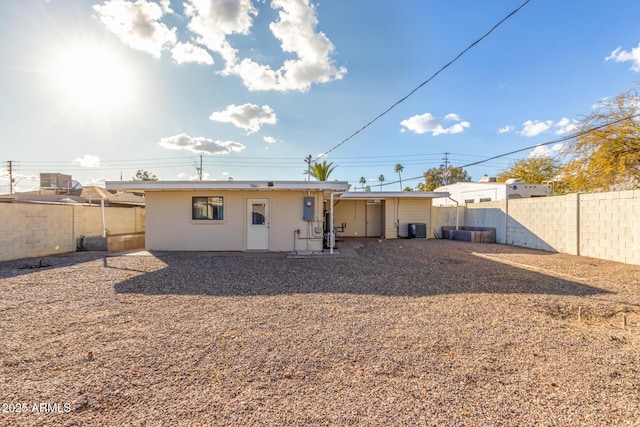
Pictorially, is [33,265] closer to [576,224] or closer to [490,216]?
[576,224]

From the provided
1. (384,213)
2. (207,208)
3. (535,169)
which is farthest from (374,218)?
(535,169)

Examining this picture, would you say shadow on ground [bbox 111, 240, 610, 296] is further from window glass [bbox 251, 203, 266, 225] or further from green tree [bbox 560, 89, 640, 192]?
green tree [bbox 560, 89, 640, 192]

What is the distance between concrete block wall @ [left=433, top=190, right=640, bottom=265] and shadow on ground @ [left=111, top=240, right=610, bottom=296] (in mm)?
3746

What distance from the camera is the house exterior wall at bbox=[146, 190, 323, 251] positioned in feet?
34.2

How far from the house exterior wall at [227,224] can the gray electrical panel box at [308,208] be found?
0.19 m

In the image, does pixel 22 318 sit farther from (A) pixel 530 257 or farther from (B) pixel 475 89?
(B) pixel 475 89

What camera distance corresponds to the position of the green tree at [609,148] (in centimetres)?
1049

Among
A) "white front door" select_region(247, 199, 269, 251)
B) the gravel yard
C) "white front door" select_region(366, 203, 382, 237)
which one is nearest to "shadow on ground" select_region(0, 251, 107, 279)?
the gravel yard

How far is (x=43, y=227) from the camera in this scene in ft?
33.1

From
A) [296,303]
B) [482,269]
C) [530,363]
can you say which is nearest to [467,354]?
[530,363]

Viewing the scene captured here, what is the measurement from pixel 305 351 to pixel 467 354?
5.64 ft

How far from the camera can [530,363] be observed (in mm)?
2805

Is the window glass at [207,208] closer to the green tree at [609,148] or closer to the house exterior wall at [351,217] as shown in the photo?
the house exterior wall at [351,217]

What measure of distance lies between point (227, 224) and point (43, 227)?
21.1 ft
